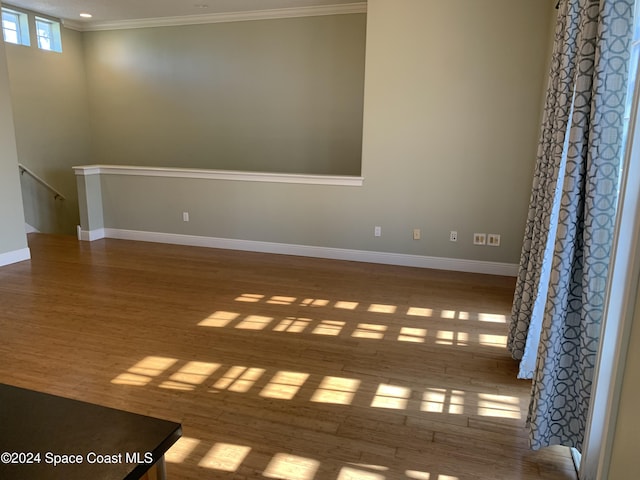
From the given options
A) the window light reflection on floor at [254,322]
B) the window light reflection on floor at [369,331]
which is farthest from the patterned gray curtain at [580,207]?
the window light reflection on floor at [254,322]

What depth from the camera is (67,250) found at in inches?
213

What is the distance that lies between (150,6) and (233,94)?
1479 mm

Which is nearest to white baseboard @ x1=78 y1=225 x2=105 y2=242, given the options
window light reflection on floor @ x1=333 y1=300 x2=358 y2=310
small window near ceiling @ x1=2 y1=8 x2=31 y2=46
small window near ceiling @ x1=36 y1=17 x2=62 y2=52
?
small window near ceiling @ x1=2 y1=8 x2=31 y2=46

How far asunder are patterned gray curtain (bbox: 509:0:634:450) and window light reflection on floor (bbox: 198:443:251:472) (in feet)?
4.32

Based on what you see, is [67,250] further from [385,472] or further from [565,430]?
[565,430]

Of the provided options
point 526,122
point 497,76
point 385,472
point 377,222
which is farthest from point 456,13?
point 385,472

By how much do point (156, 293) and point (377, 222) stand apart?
7.87 ft

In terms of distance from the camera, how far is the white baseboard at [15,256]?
4797mm

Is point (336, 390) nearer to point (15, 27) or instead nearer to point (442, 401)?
point (442, 401)

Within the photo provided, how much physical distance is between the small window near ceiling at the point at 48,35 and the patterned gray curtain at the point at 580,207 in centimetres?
699

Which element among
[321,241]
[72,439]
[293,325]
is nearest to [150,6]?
[321,241]

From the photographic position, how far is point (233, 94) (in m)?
6.48

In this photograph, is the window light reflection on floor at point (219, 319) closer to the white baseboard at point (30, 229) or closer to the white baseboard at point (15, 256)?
the white baseboard at point (15, 256)

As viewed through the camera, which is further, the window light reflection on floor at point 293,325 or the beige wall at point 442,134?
the beige wall at point 442,134
